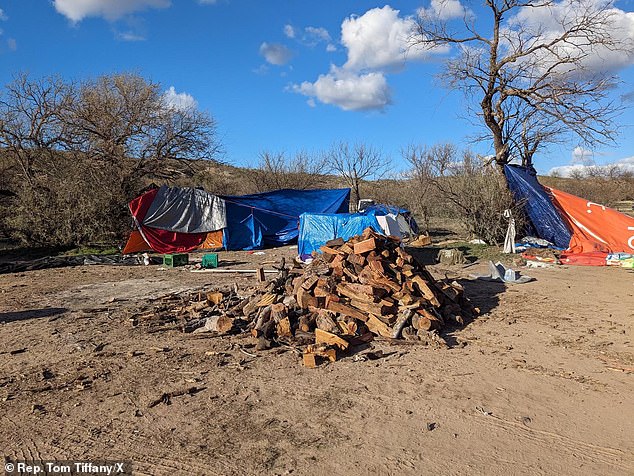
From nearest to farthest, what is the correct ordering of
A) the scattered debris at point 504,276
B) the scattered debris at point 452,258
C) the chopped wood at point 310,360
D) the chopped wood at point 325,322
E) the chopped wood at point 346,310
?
the chopped wood at point 310,360
the chopped wood at point 325,322
the chopped wood at point 346,310
the scattered debris at point 504,276
the scattered debris at point 452,258

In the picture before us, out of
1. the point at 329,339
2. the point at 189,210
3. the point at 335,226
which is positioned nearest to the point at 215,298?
the point at 329,339

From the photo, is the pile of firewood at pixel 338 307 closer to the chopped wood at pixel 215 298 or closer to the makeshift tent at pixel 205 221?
the chopped wood at pixel 215 298

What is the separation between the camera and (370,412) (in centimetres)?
388

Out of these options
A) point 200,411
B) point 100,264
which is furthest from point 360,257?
point 100,264

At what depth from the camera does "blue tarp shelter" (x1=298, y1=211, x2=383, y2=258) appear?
1282 centimetres

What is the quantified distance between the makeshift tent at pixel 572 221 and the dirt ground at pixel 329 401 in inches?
308

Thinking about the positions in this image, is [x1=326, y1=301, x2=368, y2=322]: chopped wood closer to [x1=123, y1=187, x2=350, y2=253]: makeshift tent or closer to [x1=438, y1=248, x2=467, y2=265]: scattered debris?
[x1=438, y1=248, x2=467, y2=265]: scattered debris

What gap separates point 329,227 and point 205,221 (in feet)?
22.7

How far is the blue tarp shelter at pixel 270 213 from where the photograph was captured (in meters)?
18.2

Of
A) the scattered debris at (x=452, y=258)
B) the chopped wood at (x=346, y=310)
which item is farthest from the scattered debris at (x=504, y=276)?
the chopped wood at (x=346, y=310)

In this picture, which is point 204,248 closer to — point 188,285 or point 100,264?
point 100,264

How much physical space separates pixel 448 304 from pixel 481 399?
→ 2895mm

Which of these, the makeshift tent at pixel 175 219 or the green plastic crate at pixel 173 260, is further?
the makeshift tent at pixel 175 219

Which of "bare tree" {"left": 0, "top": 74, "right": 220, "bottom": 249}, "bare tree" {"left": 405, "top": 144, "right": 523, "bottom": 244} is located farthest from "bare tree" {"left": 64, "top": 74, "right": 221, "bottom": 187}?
"bare tree" {"left": 405, "top": 144, "right": 523, "bottom": 244}
